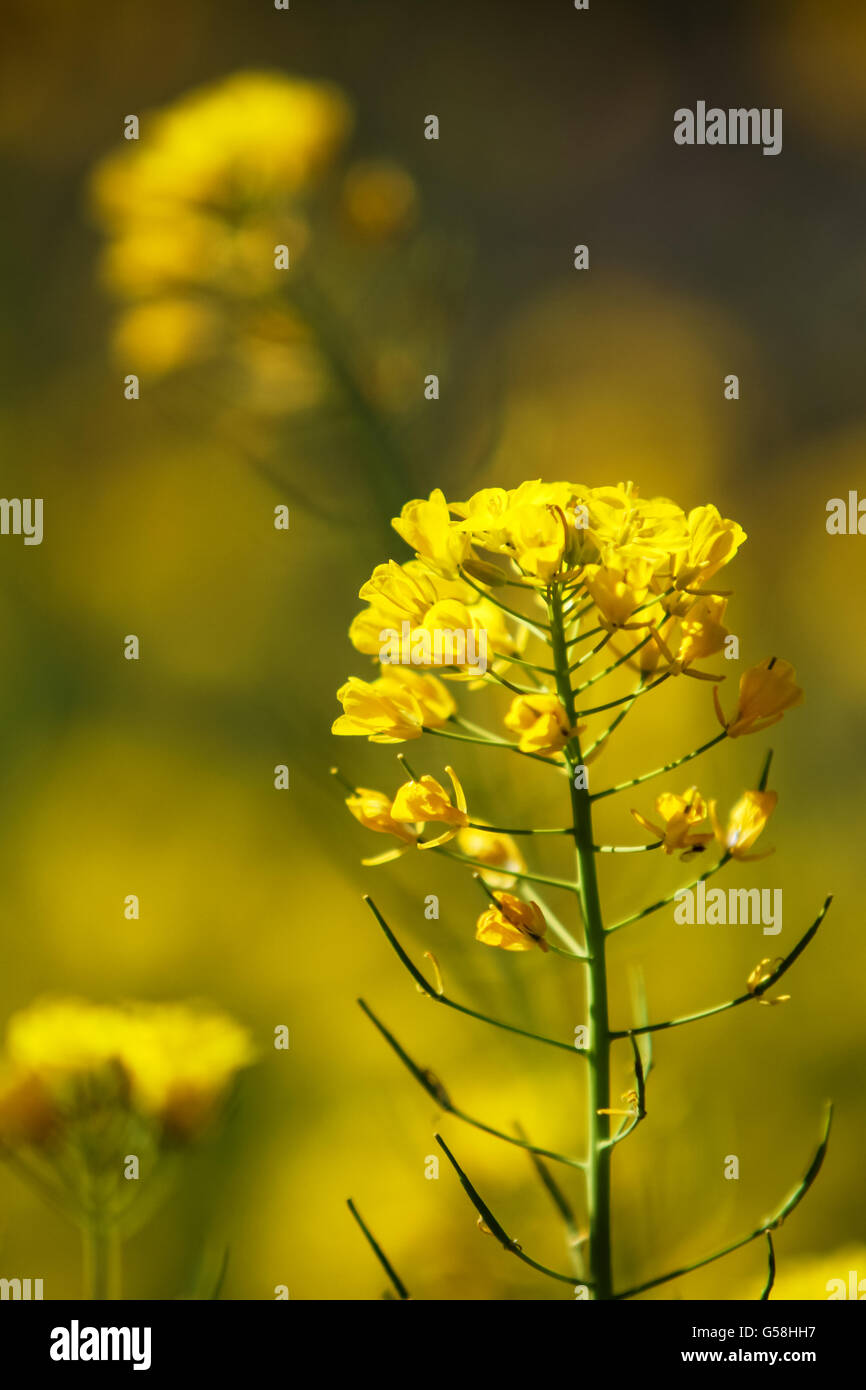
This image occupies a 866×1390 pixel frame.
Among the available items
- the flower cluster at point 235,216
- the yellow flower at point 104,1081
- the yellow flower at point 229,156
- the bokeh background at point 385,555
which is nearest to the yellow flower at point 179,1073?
the yellow flower at point 104,1081

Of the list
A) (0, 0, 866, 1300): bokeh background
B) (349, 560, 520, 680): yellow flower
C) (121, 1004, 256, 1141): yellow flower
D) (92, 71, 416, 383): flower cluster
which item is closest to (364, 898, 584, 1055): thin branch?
(349, 560, 520, 680): yellow flower


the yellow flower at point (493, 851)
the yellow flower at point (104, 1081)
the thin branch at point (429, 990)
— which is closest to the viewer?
the thin branch at point (429, 990)

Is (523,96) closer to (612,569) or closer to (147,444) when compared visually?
(147,444)

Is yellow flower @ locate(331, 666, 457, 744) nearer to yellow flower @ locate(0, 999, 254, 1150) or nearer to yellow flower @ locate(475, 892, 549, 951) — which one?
yellow flower @ locate(475, 892, 549, 951)

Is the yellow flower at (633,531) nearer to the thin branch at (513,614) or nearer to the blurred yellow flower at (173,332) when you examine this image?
the thin branch at (513,614)

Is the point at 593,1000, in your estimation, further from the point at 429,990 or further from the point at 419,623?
the point at 419,623

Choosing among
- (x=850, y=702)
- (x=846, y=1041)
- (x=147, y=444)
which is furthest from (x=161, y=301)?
(x=846, y=1041)
